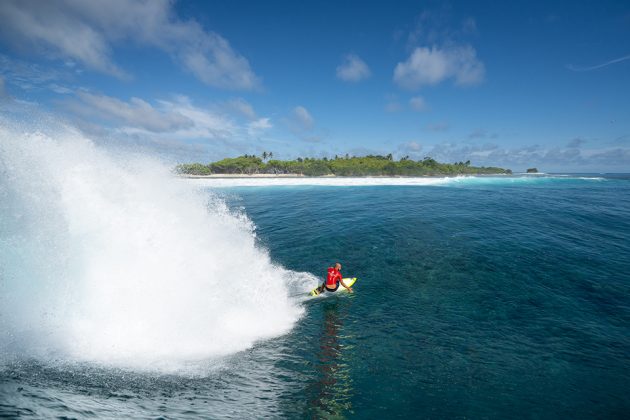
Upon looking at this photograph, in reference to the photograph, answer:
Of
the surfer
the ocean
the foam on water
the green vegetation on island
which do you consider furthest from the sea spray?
the green vegetation on island

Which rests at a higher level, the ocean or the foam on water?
the foam on water

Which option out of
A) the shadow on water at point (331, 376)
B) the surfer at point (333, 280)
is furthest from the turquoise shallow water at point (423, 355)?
the surfer at point (333, 280)

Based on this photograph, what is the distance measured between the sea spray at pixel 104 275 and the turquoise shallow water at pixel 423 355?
4.25ft

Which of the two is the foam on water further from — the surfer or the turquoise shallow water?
the surfer

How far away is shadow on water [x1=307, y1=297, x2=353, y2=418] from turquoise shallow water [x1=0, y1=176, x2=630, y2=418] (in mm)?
47

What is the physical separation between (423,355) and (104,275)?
1406cm

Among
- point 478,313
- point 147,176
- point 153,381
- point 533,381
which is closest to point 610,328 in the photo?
point 478,313

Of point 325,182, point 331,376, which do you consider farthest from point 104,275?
point 325,182

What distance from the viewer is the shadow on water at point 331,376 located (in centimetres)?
908

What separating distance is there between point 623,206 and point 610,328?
4990 centimetres

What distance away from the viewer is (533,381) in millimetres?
10430

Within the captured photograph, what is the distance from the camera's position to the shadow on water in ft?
29.8

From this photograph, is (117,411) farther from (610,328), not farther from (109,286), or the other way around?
(610,328)

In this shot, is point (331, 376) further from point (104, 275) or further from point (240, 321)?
point (104, 275)
